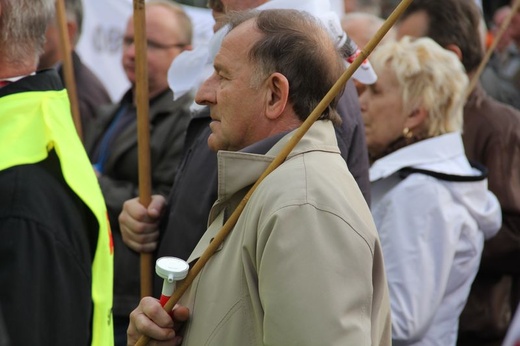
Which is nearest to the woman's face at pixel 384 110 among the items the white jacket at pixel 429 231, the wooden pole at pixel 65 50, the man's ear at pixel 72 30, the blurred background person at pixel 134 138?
the white jacket at pixel 429 231

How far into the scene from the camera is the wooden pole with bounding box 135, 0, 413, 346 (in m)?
2.36

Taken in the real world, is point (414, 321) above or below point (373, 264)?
below

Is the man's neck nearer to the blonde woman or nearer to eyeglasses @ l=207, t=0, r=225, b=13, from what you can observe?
eyeglasses @ l=207, t=0, r=225, b=13

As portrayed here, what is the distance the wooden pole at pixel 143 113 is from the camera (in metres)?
3.23

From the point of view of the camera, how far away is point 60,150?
283 cm

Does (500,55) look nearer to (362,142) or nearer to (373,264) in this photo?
(362,142)

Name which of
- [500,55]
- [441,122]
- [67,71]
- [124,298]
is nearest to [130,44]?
[67,71]

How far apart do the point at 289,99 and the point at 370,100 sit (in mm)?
1610

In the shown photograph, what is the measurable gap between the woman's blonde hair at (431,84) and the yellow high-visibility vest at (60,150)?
4.98 ft

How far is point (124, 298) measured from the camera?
438 centimetres

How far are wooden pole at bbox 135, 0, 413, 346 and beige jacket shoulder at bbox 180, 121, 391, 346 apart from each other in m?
0.02

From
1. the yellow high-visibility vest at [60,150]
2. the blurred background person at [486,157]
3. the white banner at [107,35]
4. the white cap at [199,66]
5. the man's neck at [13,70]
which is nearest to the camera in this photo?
the yellow high-visibility vest at [60,150]

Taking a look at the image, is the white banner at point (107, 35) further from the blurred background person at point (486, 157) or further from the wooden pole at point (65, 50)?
the wooden pole at point (65, 50)

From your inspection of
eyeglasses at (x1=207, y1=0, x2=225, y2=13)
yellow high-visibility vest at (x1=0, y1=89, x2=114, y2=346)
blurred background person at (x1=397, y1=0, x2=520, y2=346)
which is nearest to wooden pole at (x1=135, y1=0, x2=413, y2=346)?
yellow high-visibility vest at (x1=0, y1=89, x2=114, y2=346)
